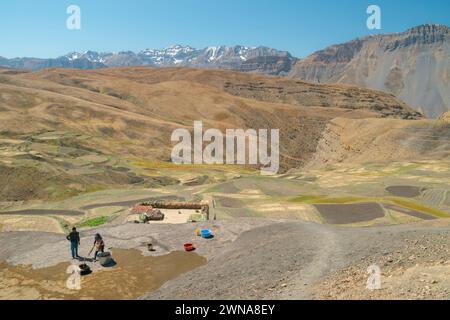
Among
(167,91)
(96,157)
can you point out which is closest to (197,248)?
(96,157)

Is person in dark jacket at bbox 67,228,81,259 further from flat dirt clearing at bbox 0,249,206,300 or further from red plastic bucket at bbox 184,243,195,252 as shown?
red plastic bucket at bbox 184,243,195,252

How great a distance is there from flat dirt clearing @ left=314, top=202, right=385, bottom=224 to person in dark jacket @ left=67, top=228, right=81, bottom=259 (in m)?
22.8

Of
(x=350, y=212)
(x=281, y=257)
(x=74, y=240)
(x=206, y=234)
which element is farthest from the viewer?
(x=350, y=212)

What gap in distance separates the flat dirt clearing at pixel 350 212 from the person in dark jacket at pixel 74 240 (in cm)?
2275

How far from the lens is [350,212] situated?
4138 cm

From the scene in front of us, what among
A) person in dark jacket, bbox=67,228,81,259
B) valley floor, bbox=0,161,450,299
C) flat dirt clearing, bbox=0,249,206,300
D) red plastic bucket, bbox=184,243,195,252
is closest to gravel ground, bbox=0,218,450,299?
valley floor, bbox=0,161,450,299

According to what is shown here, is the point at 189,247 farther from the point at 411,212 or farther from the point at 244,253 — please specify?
the point at 411,212

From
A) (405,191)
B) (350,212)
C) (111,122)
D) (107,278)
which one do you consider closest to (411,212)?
(350,212)

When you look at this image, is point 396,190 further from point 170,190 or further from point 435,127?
point 435,127

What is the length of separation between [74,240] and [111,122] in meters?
88.5

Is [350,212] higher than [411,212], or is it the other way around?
[411,212]

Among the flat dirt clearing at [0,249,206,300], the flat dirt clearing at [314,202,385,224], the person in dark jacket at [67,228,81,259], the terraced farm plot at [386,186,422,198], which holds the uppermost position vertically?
the person in dark jacket at [67,228,81,259]

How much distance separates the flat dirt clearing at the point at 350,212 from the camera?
3853 cm

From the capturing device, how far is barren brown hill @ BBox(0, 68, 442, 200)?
62.8 m
